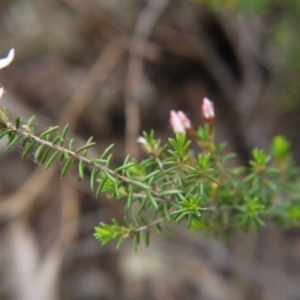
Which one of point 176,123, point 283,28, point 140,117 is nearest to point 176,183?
point 176,123

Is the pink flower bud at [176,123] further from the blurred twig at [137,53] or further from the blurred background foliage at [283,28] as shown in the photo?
the blurred twig at [137,53]

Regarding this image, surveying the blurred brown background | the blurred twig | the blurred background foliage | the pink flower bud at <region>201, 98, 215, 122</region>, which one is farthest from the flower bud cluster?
the blurred twig

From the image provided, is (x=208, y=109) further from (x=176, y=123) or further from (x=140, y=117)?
(x=140, y=117)

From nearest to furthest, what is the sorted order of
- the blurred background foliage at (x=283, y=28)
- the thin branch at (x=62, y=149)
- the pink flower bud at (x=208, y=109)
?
1. the thin branch at (x=62, y=149)
2. the pink flower bud at (x=208, y=109)
3. the blurred background foliage at (x=283, y=28)

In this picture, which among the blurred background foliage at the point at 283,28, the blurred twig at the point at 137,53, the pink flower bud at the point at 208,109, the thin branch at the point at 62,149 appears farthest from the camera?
the blurred twig at the point at 137,53

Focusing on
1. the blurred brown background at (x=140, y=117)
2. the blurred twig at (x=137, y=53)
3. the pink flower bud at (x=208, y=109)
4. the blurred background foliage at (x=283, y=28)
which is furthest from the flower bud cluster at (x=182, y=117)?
the blurred twig at (x=137, y=53)

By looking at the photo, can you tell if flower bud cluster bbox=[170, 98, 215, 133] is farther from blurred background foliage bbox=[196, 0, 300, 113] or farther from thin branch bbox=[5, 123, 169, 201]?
blurred background foliage bbox=[196, 0, 300, 113]

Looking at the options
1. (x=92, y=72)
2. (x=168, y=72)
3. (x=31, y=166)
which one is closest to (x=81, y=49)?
(x=92, y=72)
